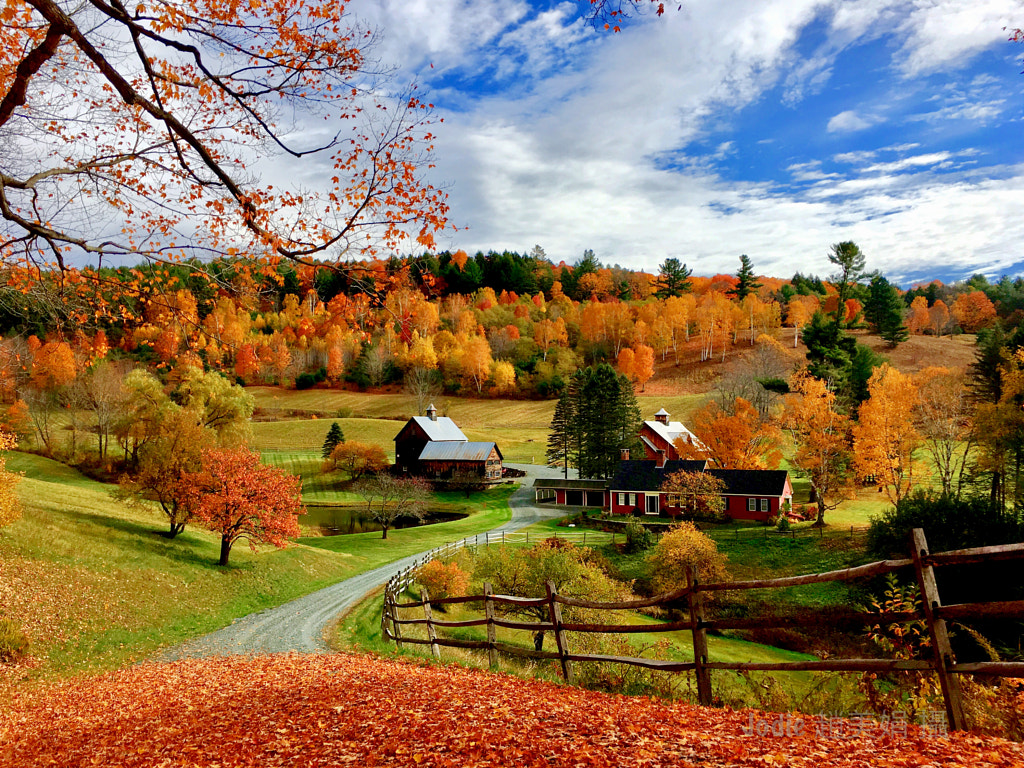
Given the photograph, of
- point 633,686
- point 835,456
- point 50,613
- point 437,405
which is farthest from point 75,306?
point 437,405

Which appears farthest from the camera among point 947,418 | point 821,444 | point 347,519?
point 347,519

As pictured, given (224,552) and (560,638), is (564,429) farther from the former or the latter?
(560,638)

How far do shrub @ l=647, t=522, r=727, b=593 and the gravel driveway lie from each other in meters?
13.9

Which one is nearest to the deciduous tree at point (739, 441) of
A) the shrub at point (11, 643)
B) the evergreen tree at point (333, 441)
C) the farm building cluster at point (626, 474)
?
the farm building cluster at point (626, 474)

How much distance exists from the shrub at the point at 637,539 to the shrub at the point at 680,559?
701cm

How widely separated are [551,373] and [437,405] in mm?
18911

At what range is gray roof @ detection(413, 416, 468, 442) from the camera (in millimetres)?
67188

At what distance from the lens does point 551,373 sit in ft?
308

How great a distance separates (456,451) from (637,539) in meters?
29.4

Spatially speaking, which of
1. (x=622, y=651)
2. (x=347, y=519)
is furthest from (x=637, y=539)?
(x=622, y=651)

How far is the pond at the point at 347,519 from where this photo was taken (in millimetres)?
47906

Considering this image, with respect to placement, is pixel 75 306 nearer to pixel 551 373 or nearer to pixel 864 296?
pixel 551 373

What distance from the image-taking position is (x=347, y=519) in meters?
51.1

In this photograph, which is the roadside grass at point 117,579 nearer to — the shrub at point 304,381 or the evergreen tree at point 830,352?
the evergreen tree at point 830,352
